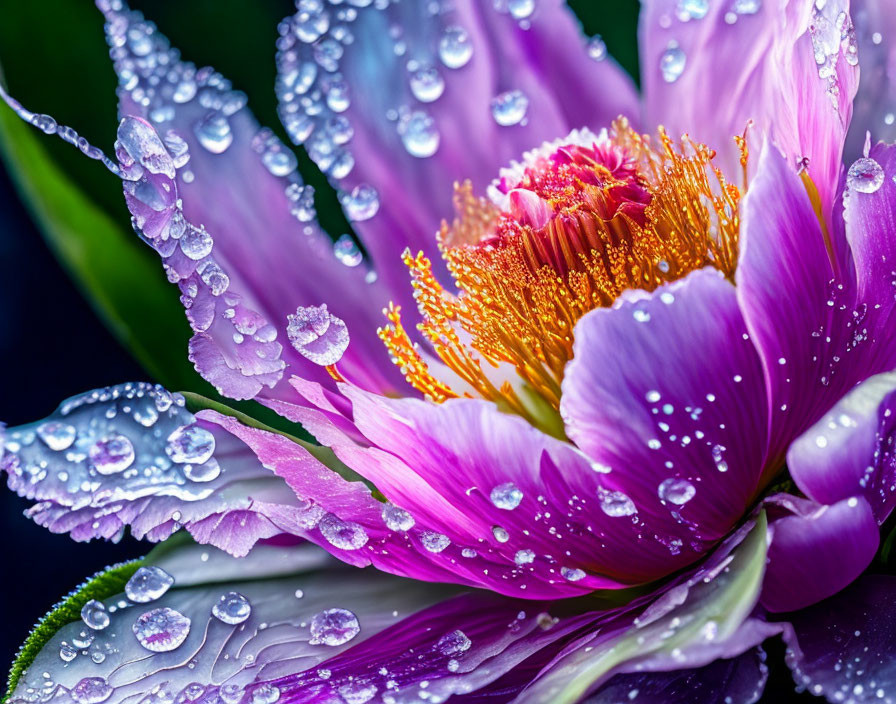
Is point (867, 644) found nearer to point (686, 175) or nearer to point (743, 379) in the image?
point (743, 379)

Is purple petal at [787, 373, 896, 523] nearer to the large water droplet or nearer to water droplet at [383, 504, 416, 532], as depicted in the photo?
water droplet at [383, 504, 416, 532]

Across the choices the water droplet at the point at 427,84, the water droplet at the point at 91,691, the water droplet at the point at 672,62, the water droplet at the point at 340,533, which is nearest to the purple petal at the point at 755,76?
the water droplet at the point at 672,62

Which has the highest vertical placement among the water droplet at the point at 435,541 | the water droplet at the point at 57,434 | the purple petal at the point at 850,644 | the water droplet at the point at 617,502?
the water droplet at the point at 57,434

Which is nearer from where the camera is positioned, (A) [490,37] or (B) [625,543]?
(B) [625,543]

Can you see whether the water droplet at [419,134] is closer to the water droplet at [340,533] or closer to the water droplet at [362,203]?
the water droplet at [362,203]

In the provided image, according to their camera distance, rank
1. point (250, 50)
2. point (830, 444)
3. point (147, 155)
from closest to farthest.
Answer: point (830, 444) → point (147, 155) → point (250, 50)

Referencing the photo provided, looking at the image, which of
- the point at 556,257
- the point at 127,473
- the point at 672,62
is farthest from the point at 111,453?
the point at 672,62

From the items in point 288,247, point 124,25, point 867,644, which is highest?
point 124,25

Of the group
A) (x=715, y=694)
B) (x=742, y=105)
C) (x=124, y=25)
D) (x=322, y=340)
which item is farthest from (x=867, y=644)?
(x=124, y=25)
